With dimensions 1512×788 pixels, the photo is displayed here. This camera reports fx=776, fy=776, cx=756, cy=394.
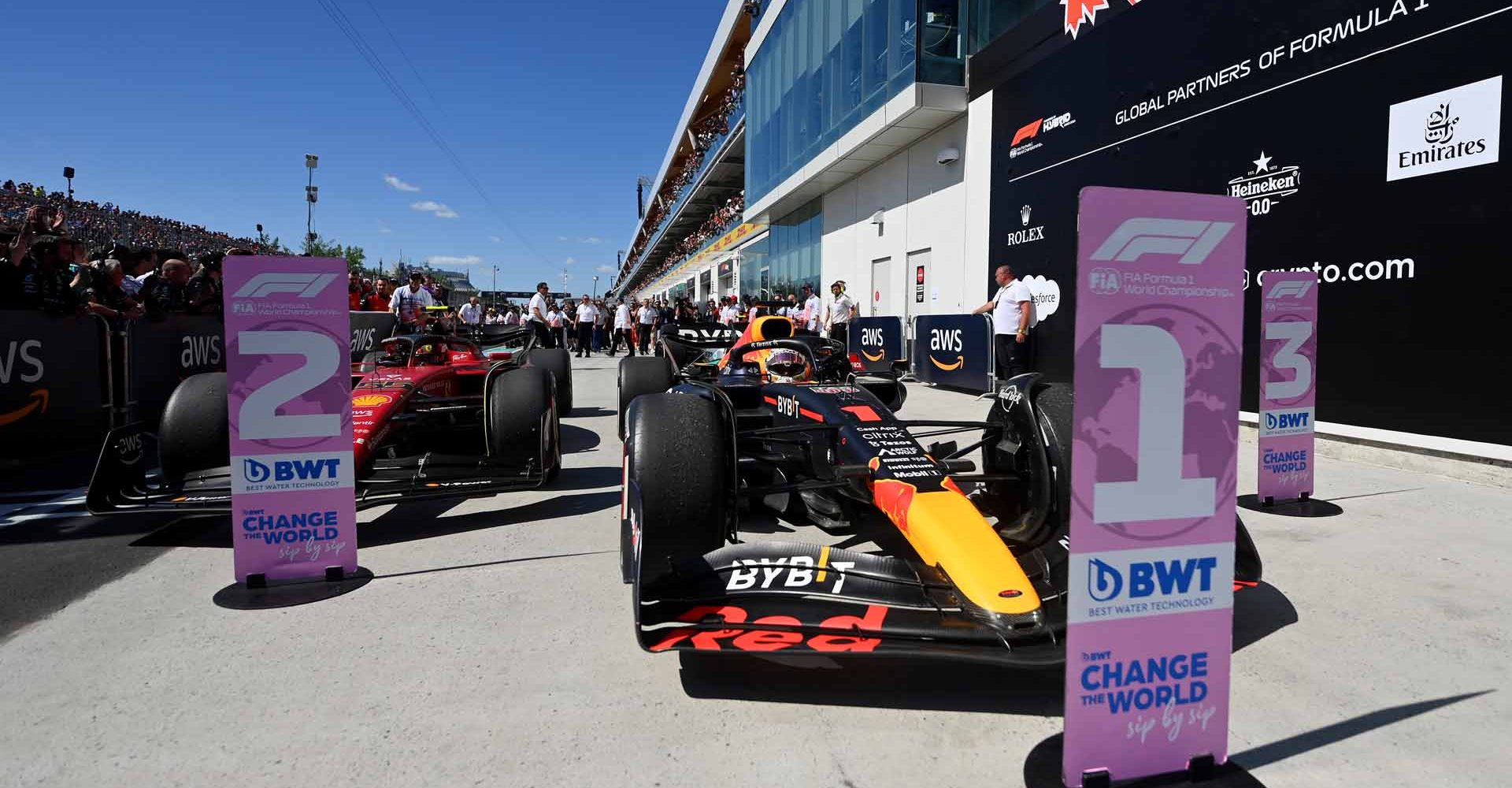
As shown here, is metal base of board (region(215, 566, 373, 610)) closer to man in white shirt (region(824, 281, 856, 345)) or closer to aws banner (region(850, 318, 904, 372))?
aws banner (region(850, 318, 904, 372))

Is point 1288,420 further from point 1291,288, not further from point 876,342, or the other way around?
point 876,342

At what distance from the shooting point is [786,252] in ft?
79.5

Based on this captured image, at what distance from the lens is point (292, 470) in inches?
126

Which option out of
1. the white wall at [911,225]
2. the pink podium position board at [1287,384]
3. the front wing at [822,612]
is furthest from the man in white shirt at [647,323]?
the front wing at [822,612]

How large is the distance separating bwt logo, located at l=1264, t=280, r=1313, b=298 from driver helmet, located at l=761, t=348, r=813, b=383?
2669 mm

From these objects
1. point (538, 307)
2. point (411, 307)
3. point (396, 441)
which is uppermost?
point (538, 307)

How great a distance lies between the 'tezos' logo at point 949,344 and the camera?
1077cm

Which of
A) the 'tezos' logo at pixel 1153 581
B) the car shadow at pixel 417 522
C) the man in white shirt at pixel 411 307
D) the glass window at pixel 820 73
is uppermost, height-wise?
the glass window at pixel 820 73

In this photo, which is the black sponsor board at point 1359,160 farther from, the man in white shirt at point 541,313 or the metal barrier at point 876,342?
the man in white shirt at point 541,313

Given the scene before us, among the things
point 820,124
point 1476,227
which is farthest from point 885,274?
point 1476,227

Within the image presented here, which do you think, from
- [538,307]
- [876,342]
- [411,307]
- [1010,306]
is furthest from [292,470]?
[538,307]

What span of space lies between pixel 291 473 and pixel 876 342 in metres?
11.1

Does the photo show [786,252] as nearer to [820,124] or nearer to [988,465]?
[820,124]

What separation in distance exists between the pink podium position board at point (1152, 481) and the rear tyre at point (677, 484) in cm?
143
